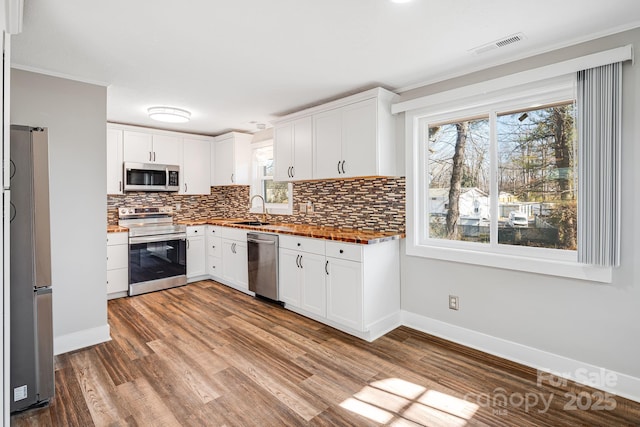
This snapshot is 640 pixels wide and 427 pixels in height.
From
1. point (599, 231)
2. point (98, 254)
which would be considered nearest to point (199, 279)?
point (98, 254)

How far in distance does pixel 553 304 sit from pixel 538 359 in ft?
1.42

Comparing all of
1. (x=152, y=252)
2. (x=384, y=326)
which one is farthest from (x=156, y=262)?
(x=384, y=326)

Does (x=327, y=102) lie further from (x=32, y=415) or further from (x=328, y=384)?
(x=32, y=415)

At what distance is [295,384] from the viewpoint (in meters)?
2.30

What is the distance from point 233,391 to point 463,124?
9.29 ft

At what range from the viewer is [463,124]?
3.02m

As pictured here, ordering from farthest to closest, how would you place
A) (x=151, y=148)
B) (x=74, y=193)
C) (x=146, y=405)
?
1. (x=151, y=148)
2. (x=74, y=193)
3. (x=146, y=405)

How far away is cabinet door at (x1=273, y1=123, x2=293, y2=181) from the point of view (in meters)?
3.97

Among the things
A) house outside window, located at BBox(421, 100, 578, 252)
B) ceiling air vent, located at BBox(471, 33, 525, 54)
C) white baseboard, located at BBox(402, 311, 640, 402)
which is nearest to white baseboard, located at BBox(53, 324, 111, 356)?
white baseboard, located at BBox(402, 311, 640, 402)

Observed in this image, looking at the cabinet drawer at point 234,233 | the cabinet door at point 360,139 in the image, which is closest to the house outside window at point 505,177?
the cabinet door at point 360,139

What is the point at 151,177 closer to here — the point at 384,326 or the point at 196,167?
the point at 196,167

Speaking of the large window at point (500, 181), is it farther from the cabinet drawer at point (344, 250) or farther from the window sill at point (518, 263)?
the cabinet drawer at point (344, 250)

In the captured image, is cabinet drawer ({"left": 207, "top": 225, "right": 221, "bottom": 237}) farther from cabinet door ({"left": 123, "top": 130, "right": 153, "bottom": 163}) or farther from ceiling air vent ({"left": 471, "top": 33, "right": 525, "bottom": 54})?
ceiling air vent ({"left": 471, "top": 33, "right": 525, "bottom": 54})

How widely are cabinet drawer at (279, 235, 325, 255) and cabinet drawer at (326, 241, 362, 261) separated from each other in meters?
0.11
